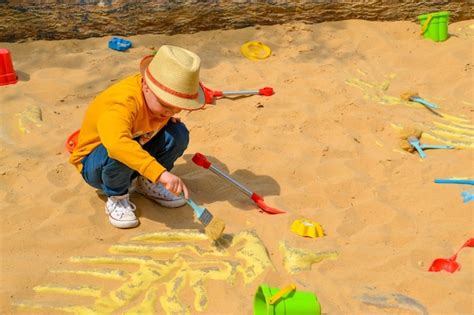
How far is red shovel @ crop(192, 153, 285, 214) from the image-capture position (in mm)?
2805

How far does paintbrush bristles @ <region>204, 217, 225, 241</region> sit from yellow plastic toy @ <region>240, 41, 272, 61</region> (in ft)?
6.82

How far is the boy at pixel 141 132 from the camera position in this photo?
7.87ft

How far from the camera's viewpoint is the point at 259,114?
363 centimetres

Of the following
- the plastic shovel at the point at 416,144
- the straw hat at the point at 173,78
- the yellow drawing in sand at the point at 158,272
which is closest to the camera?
the yellow drawing in sand at the point at 158,272

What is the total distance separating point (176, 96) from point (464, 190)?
4.51 ft

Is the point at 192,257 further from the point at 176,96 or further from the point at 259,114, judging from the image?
the point at 259,114

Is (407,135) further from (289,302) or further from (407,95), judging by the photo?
(289,302)

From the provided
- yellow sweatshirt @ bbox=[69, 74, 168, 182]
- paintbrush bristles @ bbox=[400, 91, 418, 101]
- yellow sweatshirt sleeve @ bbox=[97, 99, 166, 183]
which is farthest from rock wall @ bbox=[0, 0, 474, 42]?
yellow sweatshirt sleeve @ bbox=[97, 99, 166, 183]

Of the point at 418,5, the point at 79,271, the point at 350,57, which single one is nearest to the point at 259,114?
the point at 350,57

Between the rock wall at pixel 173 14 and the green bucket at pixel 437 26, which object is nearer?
the rock wall at pixel 173 14

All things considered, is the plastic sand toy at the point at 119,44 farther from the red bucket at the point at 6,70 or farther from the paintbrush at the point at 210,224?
the paintbrush at the point at 210,224

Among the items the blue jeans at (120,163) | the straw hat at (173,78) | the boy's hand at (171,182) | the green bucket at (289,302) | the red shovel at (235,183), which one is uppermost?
the straw hat at (173,78)

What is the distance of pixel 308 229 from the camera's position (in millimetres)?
2598

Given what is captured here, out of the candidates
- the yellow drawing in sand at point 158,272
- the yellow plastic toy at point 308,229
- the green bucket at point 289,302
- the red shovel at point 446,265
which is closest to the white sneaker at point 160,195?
the yellow drawing in sand at point 158,272
